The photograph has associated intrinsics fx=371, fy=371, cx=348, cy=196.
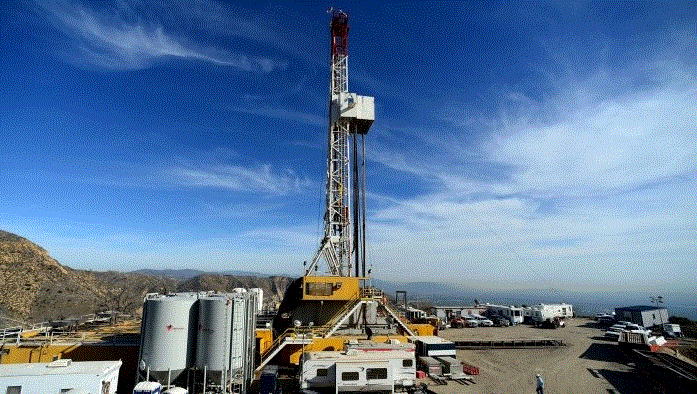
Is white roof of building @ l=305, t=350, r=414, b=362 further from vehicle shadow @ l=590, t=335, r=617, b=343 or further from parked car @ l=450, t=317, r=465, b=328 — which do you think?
parked car @ l=450, t=317, r=465, b=328

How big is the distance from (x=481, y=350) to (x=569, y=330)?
1821cm

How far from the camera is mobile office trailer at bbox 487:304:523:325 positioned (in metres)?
47.7

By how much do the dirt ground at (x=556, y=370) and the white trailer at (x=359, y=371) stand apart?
8.04 feet

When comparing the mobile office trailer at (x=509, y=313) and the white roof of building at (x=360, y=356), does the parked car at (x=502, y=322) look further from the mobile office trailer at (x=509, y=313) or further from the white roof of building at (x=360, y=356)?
the white roof of building at (x=360, y=356)

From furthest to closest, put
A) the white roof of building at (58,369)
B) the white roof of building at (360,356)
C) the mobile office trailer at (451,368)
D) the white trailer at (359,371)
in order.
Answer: the mobile office trailer at (451,368), the white roof of building at (360,356), the white trailer at (359,371), the white roof of building at (58,369)

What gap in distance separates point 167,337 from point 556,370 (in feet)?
72.7

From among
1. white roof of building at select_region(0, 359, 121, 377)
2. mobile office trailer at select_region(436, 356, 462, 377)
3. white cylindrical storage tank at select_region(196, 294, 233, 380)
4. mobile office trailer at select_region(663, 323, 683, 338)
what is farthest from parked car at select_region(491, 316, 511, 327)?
white roof of building at select_region(0, 359, 121, 377)

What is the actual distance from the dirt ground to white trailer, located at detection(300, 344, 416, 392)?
2.45 meters

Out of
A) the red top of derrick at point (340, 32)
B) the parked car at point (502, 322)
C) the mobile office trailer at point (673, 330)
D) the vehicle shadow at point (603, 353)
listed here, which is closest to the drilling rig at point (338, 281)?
the red top of derrick at point (340, 32)

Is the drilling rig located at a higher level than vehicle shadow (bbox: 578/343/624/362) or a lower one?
higher

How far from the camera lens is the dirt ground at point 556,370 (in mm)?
19222

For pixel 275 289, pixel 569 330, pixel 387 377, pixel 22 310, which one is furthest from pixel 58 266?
pixel 569 330

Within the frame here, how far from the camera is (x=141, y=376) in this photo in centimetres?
1571

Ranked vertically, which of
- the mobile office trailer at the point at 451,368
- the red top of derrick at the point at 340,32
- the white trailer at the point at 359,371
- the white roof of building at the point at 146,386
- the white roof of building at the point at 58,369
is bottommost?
the mobile office trailer at the point at 451,368
